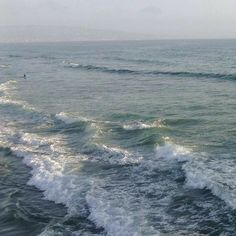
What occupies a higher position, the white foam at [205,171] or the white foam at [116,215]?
the white foam at [205,171]

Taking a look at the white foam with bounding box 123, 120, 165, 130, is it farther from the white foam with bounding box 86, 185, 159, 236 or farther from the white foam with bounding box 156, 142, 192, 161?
the white foam with bounding box 86, 185, 159, 236

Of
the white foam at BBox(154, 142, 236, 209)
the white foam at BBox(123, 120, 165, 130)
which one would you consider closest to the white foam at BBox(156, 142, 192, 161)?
the white foam at BBox(154, 142, 236, 209)

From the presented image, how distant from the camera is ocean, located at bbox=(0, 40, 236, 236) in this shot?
47.6 feet

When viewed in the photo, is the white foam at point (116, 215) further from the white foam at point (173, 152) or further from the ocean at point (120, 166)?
the white foam at point (173, 152)

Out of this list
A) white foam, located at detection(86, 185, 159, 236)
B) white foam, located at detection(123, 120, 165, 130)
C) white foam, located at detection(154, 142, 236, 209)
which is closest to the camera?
white foam, located at detection(86, 185, 159, 236)

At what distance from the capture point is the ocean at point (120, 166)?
14.5 metres

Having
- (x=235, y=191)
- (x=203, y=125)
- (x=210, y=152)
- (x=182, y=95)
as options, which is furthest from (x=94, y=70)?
(x=235, y=191)

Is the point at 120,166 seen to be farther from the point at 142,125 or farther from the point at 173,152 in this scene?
the point at 142,125

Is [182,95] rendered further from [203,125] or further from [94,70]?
[94,70]

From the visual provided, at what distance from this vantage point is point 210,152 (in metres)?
21.3

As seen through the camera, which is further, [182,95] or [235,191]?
[182,95]

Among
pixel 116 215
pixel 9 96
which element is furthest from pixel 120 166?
pixel 9 96

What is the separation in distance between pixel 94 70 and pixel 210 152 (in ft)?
178

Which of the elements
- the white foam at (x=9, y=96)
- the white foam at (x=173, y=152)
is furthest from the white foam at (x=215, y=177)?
the white foam at (x=9, y=96)
